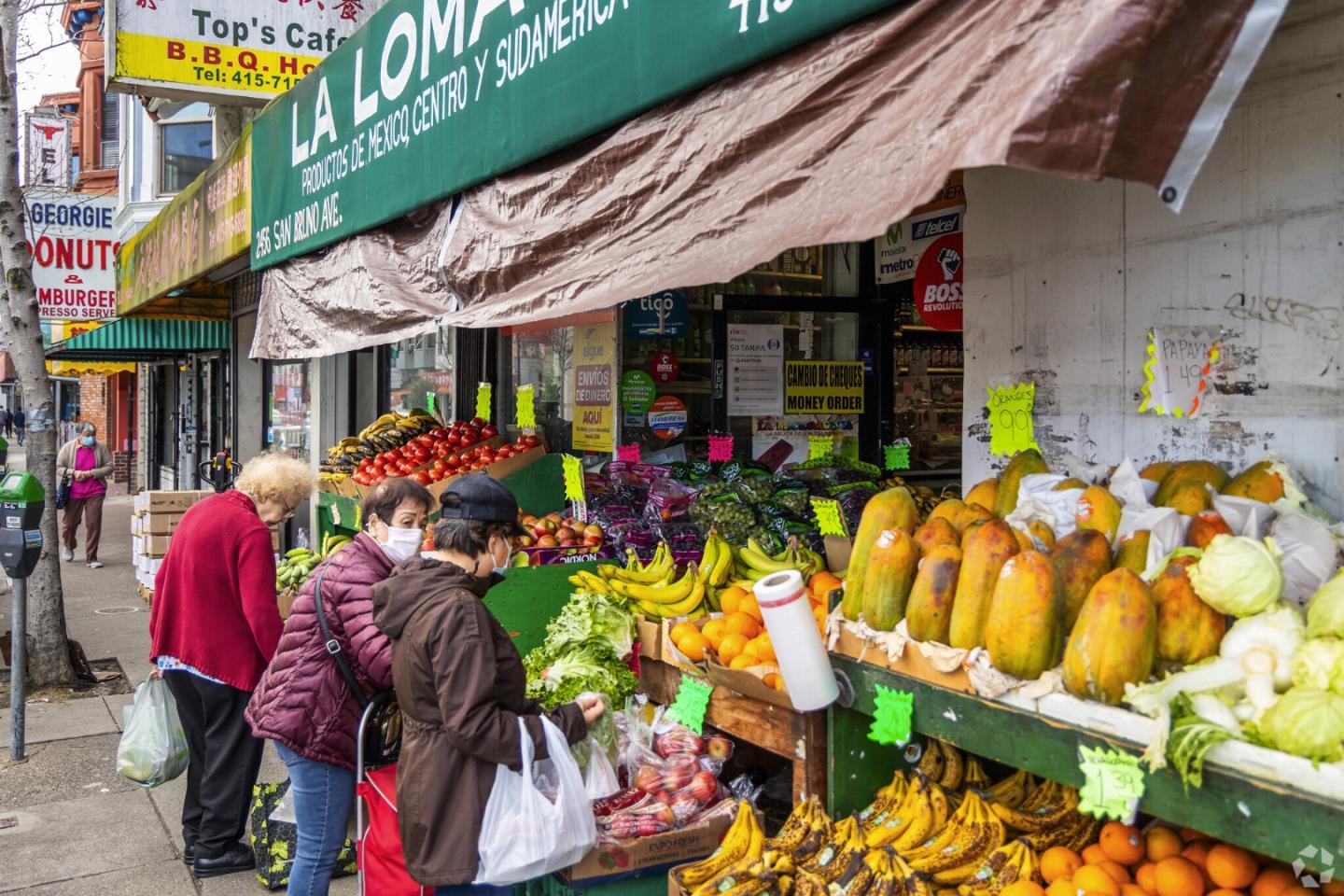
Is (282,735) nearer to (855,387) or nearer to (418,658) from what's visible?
(418,658)

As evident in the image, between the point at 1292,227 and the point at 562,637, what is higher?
the point at 1292,227

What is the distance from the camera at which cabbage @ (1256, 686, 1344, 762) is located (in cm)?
210

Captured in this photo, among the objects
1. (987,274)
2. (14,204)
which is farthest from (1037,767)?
(14,204)

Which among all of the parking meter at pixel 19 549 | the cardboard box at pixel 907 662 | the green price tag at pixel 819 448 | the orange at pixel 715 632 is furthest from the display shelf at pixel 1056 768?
the parking meter at pixel 19 549

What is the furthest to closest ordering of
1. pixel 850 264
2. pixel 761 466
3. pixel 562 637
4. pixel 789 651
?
pixel 850 264 < pixel 761 466 < pixel 562 637 < pixel 789 651

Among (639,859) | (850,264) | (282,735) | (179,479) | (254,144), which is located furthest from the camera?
A: (179,479)

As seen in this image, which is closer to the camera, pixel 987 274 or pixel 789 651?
pixel 789 651

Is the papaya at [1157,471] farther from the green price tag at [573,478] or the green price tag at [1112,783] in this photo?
the green price tag at [573,478]

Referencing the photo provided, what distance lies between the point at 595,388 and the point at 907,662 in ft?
13.5

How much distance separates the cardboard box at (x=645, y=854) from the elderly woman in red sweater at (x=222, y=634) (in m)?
2.07

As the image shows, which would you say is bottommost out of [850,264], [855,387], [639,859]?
[639,859]

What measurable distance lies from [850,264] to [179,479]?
17719mm

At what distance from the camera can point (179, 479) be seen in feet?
70.6

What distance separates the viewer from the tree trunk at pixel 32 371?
27.5 feet
